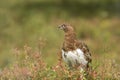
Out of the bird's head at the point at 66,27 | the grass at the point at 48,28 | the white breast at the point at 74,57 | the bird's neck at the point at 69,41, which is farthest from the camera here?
the grass at the point at 48,28

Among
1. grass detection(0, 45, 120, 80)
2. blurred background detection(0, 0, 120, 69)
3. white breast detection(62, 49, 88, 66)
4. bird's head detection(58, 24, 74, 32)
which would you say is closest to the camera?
grass detection(0, 45, 120, 80)

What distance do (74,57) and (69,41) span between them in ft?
1.07

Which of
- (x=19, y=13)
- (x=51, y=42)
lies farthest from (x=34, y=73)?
(x=19, y=13)

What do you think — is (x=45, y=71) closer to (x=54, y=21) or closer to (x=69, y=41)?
(x=69, y=41)

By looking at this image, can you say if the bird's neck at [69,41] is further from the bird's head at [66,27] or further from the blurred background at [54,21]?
the blurred background at [54,21]

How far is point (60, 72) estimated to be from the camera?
7.55 meters

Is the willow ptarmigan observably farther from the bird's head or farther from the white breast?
the bird's head

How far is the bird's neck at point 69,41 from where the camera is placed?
27.5ft

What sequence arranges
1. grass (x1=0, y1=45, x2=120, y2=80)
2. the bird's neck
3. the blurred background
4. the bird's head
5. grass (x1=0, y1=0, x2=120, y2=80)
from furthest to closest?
the blurred background → grass (x1=0, y1=0, x2=120, y2=80) → the bird's head → the bird's neck → grass (x1=0, y1=45, x2=120, y2=80)

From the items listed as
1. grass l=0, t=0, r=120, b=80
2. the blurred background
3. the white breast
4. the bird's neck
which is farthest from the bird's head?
the blurred background

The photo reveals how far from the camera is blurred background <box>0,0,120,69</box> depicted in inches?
649

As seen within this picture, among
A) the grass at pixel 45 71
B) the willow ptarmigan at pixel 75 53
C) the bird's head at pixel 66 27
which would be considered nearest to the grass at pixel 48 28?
the bird's head at pixel 66 27

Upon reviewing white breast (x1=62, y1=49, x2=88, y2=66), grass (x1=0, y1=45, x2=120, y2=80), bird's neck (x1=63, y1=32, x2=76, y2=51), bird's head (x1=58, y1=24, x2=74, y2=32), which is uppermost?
bird's head (x1=58, y1=24, x2=74, y2=32)

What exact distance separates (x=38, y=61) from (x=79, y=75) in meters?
0.51
